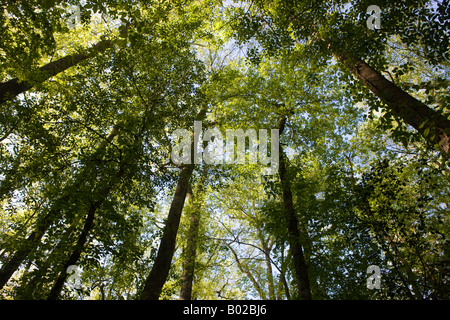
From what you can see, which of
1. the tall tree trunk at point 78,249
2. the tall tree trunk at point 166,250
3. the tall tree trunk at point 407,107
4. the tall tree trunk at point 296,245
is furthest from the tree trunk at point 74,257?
the tall tree trunk at point 407,107

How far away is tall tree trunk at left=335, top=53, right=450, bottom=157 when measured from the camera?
192 inches

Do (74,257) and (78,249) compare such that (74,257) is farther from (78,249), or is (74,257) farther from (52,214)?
(52,214)

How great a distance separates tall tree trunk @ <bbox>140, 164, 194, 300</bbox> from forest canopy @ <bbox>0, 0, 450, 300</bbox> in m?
0.05

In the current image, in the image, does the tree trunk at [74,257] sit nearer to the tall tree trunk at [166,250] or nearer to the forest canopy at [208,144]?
the forest canopy at [208,144]

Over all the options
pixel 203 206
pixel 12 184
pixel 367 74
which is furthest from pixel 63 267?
pixel 203 206

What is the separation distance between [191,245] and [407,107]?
435 inches

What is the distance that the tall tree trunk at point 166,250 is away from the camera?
738 centimetres

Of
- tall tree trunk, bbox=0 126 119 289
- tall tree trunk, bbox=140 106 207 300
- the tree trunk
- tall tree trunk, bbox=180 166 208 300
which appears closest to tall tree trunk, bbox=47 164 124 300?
the tree trunk

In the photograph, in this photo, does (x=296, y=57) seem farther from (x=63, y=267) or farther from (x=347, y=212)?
(x=63, y=267)

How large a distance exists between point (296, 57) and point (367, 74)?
3903mm

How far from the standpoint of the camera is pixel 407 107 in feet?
18.0

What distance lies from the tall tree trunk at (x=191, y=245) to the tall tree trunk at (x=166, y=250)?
0.84 meters

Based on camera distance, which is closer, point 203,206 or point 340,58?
point 340,58

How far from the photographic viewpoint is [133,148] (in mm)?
6277
